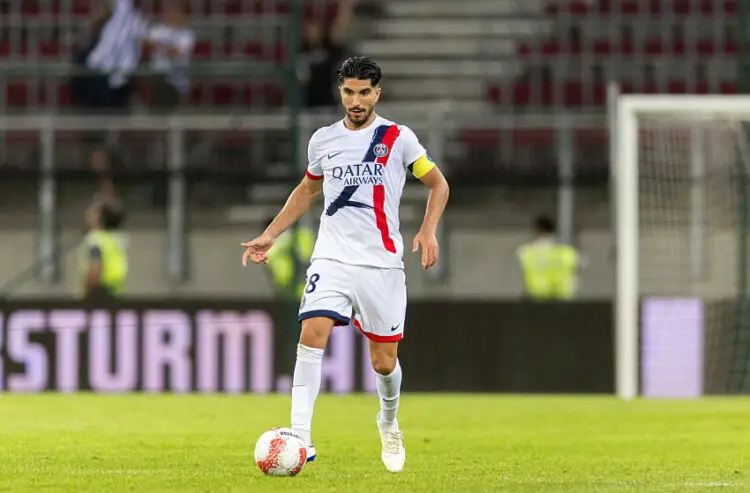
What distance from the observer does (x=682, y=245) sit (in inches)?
634

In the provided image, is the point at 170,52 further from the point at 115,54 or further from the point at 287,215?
the point at 287,215

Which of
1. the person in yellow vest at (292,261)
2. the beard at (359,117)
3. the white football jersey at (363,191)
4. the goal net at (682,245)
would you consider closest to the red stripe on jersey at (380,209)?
the white football jersey at (363,191)

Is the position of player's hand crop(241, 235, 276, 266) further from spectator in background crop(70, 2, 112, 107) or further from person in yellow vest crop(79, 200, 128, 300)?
spectator in background crop(70, 2, 112, 107)

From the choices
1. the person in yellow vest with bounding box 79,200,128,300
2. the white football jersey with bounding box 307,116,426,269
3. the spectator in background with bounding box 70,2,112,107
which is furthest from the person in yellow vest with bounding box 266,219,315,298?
the white football jersey with bounding box 307,116,426,269

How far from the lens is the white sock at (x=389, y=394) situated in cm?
827

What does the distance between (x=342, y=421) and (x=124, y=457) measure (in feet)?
10.9

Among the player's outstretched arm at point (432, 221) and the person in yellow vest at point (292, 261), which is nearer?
the player's outstretched arm at point (432, 221)

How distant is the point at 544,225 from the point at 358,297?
895 centimetres

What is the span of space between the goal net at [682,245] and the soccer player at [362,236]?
7545mm

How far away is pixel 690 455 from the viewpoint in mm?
9422

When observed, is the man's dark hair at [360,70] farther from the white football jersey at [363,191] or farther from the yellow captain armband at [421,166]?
the yellow captain armband at [421,166]

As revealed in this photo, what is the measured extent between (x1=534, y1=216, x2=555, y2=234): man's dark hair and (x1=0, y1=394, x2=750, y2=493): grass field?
2197mm

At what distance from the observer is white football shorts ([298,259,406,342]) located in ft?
26.1

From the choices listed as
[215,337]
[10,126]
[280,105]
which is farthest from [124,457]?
[280,105]
